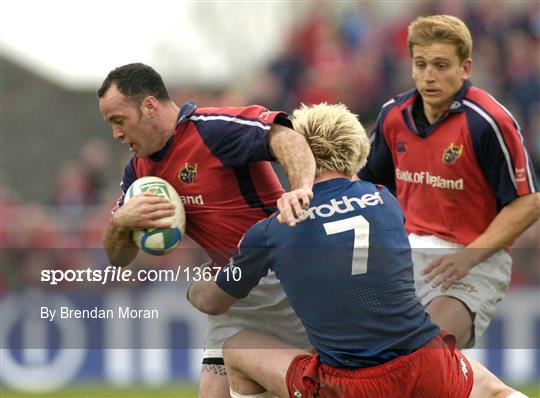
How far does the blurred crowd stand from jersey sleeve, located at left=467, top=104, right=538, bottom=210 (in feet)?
20.0

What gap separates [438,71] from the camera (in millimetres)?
7176

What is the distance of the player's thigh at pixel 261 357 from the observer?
20.0 feet

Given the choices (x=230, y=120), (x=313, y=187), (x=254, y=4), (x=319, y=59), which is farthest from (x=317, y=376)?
(x=254, y=4)

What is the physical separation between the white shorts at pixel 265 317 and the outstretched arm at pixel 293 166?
945mm

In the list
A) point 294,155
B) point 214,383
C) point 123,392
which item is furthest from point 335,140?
point 123,392

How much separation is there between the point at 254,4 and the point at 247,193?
10611 mm

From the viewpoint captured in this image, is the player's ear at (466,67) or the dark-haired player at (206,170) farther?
the player's ear at (466,67)

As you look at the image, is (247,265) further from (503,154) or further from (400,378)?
(503,154)

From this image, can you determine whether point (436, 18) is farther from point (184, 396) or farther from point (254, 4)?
point (254, 4)

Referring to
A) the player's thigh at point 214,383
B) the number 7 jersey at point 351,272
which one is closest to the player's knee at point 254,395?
the player's thigh at point 214,383

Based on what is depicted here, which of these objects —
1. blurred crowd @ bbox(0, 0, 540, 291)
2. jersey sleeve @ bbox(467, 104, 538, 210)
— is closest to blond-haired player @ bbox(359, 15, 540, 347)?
jersey sleeve @ bbox(467, 104, 538, 210)

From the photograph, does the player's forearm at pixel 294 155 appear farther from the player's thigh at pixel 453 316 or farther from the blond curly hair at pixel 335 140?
the player's thigh at pixel 453 316

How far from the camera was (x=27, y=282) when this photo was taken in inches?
505

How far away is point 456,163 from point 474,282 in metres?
0.72
